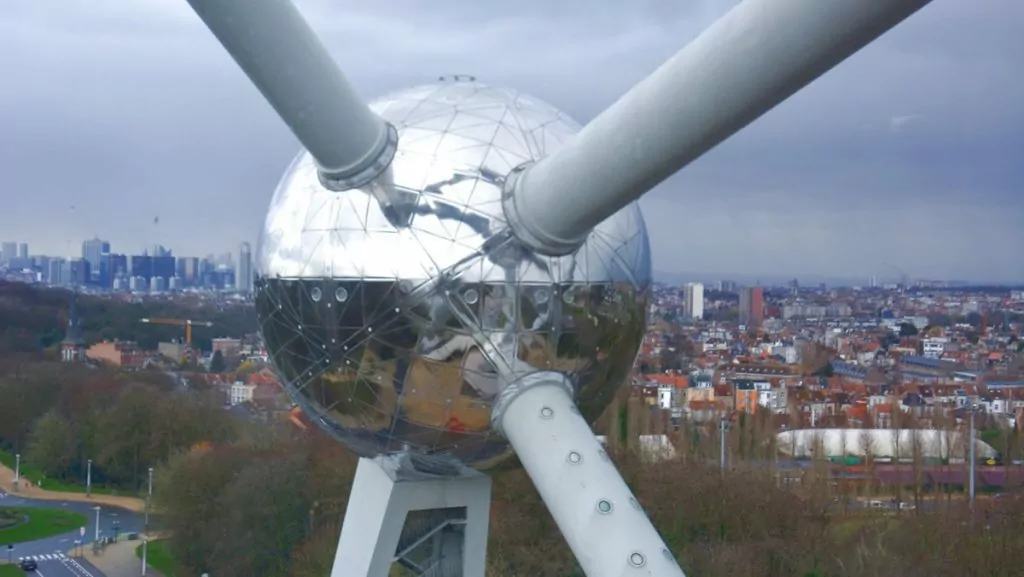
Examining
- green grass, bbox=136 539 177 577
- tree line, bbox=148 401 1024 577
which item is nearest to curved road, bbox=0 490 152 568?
green grass, bbox=136 539 177 577

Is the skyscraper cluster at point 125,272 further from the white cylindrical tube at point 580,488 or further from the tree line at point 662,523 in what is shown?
the white cylindrical tube at point 580,488

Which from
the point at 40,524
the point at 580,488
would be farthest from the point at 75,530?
the point at 580,488

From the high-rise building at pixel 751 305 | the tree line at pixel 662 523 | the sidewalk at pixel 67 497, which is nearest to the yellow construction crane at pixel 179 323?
the sidewalk at pixel 67 497

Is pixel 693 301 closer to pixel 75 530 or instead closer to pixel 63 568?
pixel 75 530

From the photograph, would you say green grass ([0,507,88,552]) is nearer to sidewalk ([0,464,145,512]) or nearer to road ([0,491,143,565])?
road ([0,491,143,565])

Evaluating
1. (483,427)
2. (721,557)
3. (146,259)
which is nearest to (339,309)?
(483,427)
